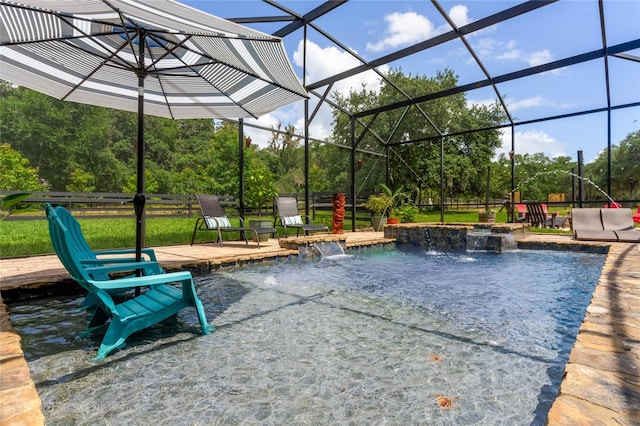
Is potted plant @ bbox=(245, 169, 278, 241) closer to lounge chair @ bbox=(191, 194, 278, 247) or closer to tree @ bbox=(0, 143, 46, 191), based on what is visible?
lounge chair @ bbox=(191, 194, 278, 247)

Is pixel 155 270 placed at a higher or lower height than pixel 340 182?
lower

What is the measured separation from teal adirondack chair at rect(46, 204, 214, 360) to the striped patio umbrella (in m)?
0.42

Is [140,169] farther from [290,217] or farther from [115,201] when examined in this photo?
[290,217]

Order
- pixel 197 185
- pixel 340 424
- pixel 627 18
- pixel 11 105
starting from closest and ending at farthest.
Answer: pixel 340 424, pixel 627 18, pixel 11 105, pixel 197 185

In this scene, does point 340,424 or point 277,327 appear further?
point 277,327

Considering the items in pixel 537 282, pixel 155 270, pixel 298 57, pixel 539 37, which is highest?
pixel 539 37

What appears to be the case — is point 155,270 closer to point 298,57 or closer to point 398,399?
point 398,399

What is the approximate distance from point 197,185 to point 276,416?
70.8 ft

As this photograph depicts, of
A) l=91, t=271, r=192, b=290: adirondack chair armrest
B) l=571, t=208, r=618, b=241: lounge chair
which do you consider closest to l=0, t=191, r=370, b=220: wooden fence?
l=91, t=271, r=192, b=290: adirondack chair armrest

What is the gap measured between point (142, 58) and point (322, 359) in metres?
2.63

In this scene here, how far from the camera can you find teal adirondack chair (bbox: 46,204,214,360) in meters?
2.00

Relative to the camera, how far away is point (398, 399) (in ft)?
5.20

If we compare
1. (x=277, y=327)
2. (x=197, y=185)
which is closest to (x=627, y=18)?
(x=277, y=327)

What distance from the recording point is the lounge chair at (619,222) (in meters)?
6.66
